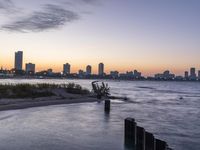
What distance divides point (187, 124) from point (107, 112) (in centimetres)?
984

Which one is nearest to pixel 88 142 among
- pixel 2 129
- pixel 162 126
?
→ pixel 2 129

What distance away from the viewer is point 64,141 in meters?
23.1

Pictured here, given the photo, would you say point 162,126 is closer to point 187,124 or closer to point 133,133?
point 187,124

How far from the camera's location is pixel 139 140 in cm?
2022

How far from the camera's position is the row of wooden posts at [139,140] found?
1670 centimetres

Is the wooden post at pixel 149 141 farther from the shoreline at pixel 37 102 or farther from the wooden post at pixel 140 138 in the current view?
the shoreline at pixel 37 102

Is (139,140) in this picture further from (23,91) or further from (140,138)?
(23,91)

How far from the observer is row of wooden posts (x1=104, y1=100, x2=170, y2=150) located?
1670 centimetres

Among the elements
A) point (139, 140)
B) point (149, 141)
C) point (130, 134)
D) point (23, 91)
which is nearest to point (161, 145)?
point (149, 141)

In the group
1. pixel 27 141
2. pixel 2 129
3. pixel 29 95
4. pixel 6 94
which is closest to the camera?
pixel 27 141

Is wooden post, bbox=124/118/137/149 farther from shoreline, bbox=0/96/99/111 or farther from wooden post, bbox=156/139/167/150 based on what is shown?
shoreline, bbox=0/96/99/111

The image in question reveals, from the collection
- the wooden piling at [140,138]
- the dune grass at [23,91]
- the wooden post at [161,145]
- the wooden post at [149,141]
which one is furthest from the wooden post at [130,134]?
the dune grass at [23,91]

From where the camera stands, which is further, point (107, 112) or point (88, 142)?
point (107, 112)

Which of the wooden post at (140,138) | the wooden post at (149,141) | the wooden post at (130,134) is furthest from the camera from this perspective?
the wooden post at (130,134)
